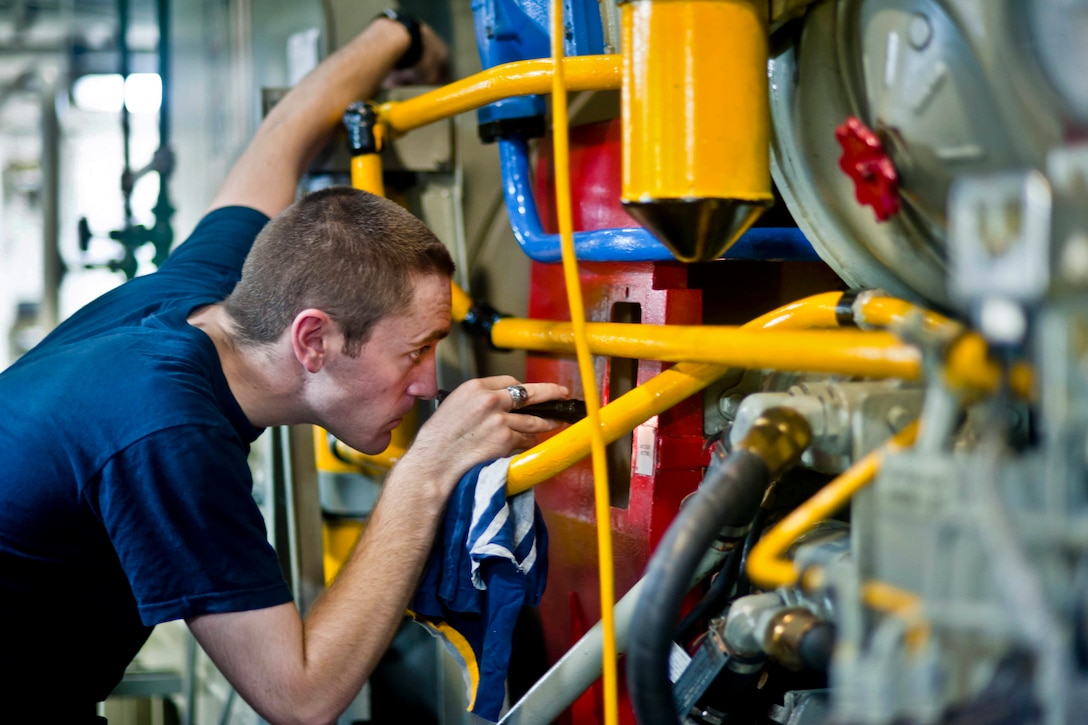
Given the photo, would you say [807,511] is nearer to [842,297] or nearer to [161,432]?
[842,297]

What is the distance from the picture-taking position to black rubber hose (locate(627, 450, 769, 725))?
755 millimetres

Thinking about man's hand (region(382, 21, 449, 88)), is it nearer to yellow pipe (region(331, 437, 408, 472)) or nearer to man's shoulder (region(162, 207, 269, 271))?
man's shoulder (region(162, 207, 269, 271))

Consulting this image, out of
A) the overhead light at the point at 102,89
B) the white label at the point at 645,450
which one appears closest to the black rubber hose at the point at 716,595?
Answer: the white label at the point at 645,450

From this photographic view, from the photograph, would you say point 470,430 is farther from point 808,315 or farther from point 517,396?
point 808,315

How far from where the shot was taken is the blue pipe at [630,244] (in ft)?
3.82

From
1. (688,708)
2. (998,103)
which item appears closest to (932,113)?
(998,103)

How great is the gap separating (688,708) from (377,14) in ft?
4.43

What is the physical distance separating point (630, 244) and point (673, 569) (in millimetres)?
536

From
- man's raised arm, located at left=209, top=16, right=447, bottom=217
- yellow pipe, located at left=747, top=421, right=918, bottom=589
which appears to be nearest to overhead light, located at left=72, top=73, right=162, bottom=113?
man's raised arm, located at left=209, top=16, right=447, bottom=217

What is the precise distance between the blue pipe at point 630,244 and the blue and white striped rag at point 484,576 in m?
0.30

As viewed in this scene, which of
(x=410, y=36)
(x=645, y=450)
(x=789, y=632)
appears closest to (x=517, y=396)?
(x=645, y=450)

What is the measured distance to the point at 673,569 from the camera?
755mm

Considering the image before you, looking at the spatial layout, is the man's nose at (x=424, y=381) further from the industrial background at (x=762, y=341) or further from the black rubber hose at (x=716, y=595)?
the black rubber hose at (x=716, y=595)

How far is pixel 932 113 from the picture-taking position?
32.1 inches
